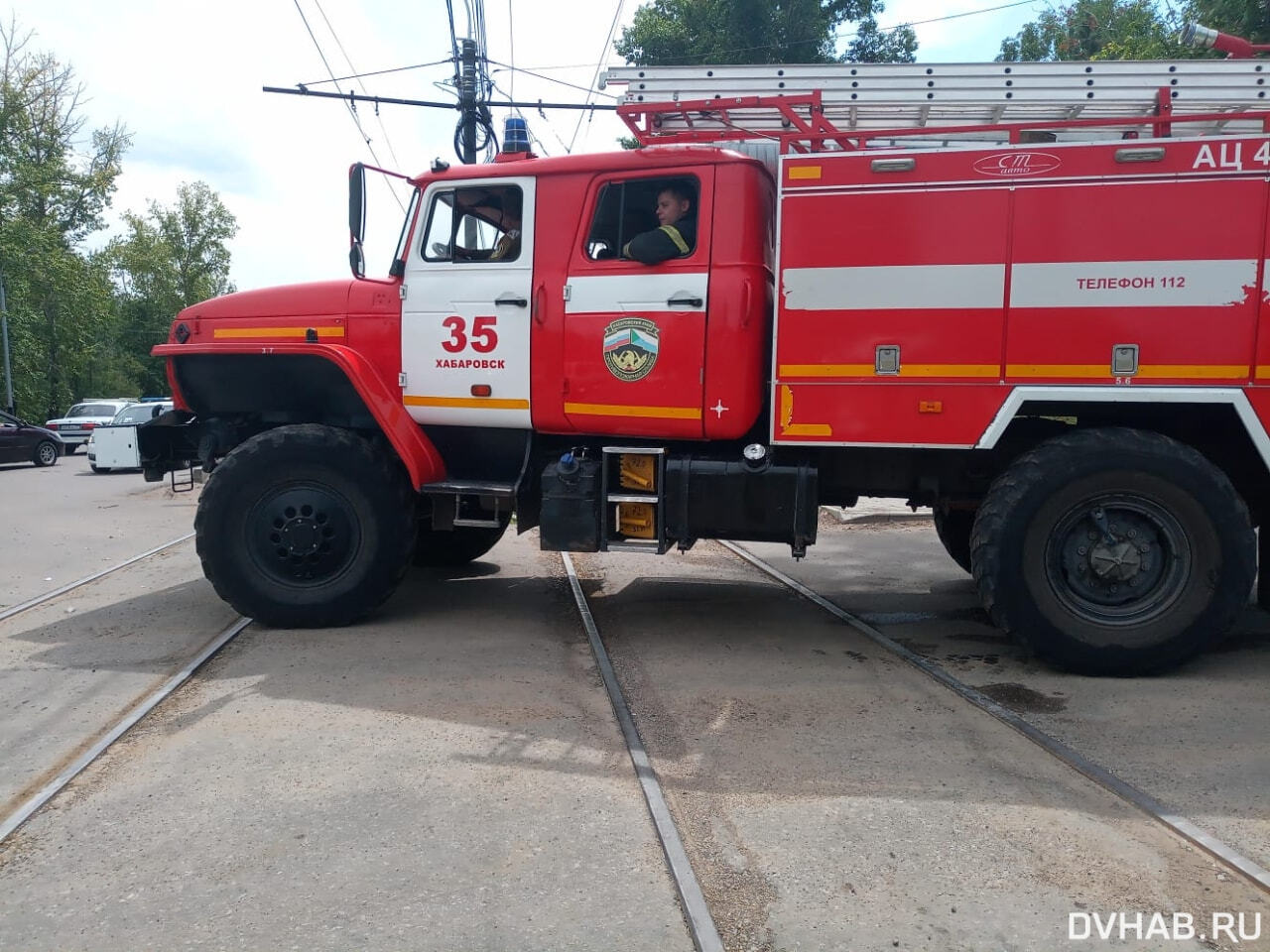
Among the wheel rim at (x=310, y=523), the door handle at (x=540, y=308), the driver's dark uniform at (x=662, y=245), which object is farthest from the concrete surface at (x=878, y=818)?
the driver's dark uniform at (x=662, y=245)

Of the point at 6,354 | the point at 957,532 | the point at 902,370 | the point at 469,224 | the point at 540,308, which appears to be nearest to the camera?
the point at 902,370

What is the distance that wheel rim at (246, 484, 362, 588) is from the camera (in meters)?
6.24

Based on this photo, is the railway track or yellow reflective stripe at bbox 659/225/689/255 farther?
yellow reflective stripe at bbox 659/225/689/255

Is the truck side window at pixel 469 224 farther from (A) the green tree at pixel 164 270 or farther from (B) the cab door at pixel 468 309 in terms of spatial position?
(A) the green tree at pixel 164 270

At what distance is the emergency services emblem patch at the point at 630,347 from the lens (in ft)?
18.9

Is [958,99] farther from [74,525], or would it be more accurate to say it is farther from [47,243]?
[47,243]

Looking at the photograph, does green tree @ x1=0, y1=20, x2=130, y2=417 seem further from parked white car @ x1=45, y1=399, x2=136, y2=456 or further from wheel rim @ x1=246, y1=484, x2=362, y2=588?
wheel rim @ x1=246, y1=484, x2=362, y2=588

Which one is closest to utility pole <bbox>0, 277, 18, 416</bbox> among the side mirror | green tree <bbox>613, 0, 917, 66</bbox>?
green tree <bbox>613, 0, 917, 66</bbox>

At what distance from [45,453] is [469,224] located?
2217 centimetres

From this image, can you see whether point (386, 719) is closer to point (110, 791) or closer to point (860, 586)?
point (110, 791)

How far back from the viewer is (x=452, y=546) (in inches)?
327

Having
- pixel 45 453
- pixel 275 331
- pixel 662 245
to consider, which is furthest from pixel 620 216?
pixel 45 453

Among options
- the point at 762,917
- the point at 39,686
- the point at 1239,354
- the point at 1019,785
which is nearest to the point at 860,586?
the point at 1239,354

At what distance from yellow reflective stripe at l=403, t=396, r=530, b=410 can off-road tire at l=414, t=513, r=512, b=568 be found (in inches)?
83.0
